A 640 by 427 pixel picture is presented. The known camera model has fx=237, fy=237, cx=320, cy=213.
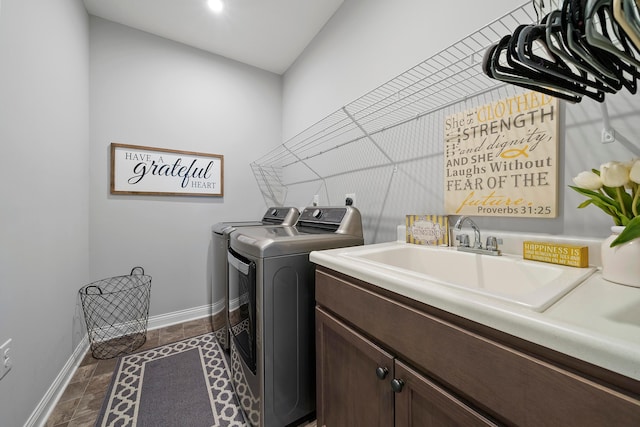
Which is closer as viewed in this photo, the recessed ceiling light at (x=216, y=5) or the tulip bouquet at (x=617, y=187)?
the tulip bouquet at (x=617, y=187)

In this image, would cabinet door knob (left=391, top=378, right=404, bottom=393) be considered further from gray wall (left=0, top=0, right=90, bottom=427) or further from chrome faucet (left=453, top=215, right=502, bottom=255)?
gray wall (left=0, top=0, right=90, bottom=427)

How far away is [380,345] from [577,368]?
0.48m

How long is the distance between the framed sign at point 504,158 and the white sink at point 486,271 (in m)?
0.22

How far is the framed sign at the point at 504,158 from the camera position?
2.97 ft

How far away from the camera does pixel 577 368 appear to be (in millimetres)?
396

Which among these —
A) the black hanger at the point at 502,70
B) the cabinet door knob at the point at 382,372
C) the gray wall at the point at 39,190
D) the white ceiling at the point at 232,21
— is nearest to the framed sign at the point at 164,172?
the gray wall at the point at 39,190

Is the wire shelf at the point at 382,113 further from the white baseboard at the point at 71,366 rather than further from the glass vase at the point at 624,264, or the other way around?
the white baseboard at the point at 71,366

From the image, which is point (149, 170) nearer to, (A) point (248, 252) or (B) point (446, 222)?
(A) point (248, 252)

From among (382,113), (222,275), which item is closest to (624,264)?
(382,113)

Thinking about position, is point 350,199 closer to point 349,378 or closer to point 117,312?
point 349,378

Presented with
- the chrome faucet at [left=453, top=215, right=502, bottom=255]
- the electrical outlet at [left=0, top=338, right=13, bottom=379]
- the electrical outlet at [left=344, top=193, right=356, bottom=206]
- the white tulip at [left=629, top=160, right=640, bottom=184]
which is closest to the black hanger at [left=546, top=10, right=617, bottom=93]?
the white tulip at [left=629, top=160, right=640, bottom=184]

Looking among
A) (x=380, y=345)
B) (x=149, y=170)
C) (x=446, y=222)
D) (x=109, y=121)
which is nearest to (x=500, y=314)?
(x=380, y=345)

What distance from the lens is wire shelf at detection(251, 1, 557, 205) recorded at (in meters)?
1.03

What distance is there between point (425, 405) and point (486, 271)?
580mm
